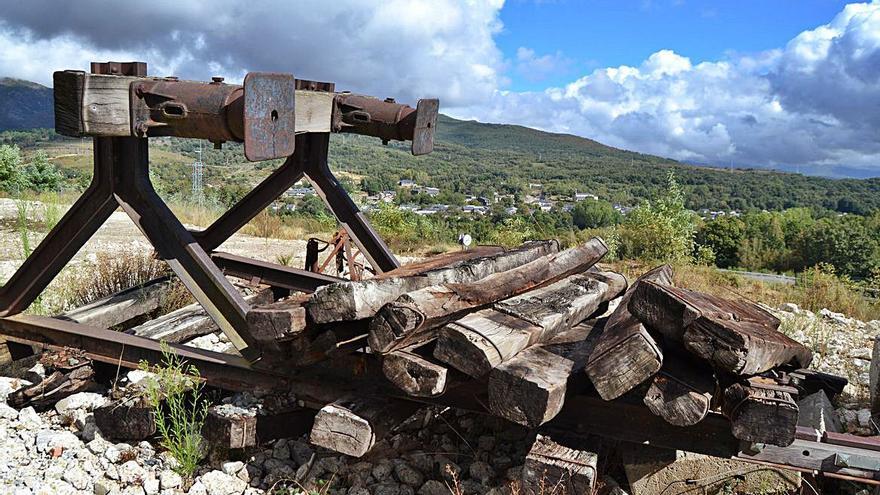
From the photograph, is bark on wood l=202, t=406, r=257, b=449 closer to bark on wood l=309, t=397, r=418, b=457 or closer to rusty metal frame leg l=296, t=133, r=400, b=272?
bark on wood l=309, t=397, r=418, b=457

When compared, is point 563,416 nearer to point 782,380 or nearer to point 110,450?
point 782,380

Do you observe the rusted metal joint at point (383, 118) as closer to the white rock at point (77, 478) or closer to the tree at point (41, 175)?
the white rock at point (77, 478)

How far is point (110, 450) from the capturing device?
10.8 ft

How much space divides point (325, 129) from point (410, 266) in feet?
3.54

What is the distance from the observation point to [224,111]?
9.95 ft

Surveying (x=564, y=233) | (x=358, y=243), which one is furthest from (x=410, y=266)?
(x=564, y=233)

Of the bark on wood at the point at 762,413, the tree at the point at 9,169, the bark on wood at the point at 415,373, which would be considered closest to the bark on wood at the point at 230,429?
the bark on wood at the point at 415,373

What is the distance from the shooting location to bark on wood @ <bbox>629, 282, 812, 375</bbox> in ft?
8.24

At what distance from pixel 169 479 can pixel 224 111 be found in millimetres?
1729

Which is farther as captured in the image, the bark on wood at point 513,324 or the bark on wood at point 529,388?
the bark on wood at point 513,324

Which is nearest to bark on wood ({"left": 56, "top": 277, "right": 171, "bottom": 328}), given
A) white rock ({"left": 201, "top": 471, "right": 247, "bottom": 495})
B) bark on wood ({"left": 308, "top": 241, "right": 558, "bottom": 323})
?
white rock ({"left": 201, "top": 471, "right": 247, "bottom": 495})

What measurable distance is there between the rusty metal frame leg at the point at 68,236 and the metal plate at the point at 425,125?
1.87 meters

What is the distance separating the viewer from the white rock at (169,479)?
120 inches

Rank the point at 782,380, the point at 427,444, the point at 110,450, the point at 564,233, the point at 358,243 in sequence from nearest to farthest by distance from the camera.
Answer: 1. the point at 782,380
2. the point at 110,450
3. the point at 427,444
4. the point at 358,243
5. the point at 564,233
